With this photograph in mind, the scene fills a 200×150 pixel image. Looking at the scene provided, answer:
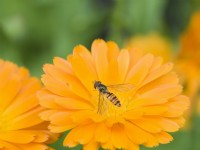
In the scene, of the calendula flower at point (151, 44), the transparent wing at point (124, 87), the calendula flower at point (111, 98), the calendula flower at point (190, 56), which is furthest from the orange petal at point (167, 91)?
the calendula flower at point (151, 44)

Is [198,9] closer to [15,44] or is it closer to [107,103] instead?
[15,44]

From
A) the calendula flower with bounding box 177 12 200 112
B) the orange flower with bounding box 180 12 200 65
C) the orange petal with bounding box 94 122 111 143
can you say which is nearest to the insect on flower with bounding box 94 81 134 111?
the orange petal with bounding box 94 122 111 143

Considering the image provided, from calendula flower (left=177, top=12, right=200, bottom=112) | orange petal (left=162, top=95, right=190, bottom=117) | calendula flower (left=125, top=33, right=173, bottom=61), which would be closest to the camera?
orange petal (left=162, top=95, right=190, bottom=117)

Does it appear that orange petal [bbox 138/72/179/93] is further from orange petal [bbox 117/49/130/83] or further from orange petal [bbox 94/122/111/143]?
orange petal [bbox 94/122/111/143]

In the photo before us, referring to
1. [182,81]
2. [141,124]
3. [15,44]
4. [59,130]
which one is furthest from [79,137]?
[15,44]

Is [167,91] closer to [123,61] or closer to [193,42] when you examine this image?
[123,61]
